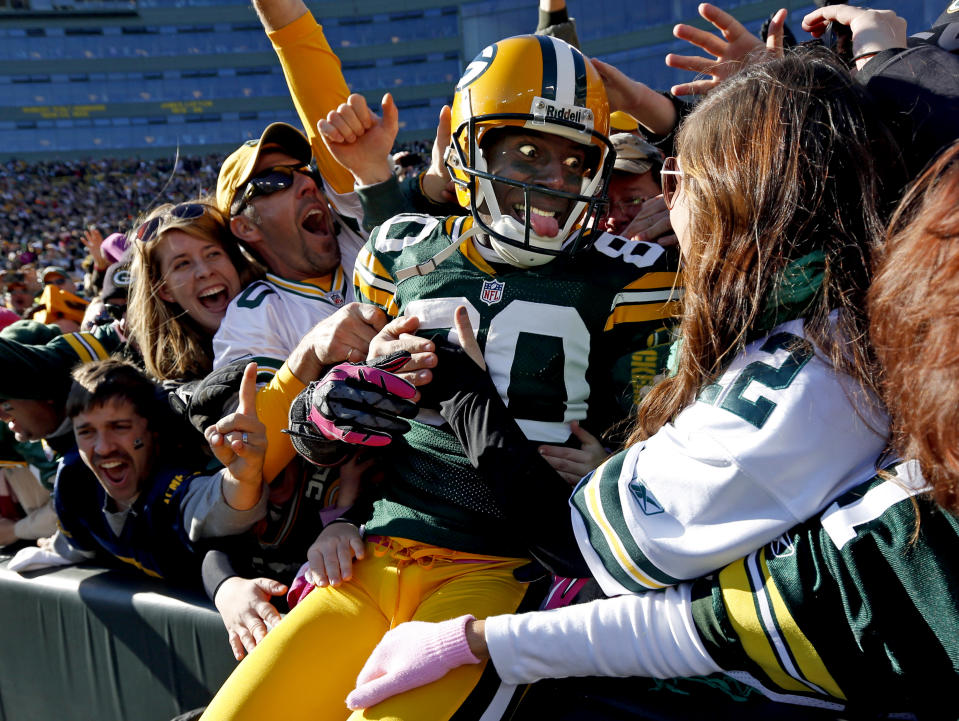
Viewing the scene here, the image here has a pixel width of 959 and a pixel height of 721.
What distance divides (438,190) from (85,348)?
1.78m

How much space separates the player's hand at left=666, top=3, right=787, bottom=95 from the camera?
2234 millimetres

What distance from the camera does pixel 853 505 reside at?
1116 millimetres

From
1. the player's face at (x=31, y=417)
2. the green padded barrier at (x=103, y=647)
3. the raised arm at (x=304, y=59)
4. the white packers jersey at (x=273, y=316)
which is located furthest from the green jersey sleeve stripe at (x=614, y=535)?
the player's face at (x=31, y=417)

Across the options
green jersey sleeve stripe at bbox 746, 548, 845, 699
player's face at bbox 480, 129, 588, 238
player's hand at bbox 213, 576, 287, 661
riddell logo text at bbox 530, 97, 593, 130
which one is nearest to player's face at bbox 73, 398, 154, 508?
player's hand at bbox 213, 576, 287, 661

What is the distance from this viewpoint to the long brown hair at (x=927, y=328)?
955 mm

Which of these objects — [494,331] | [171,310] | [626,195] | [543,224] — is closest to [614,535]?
[494,331]

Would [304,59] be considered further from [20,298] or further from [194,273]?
[20,298]

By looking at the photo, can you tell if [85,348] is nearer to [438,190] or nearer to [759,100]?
[438,190]

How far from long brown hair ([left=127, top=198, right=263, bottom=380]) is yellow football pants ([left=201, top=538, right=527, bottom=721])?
133cm

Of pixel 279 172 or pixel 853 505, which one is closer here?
pixel 853 505

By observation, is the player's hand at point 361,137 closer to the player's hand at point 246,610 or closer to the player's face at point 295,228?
the player's face at point 295,228

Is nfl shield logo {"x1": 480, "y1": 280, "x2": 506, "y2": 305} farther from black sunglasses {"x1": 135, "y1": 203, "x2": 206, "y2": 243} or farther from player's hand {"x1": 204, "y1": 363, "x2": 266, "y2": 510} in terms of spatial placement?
black sunglasses {"x1": 135, "y1": 203, "x2": 206, "y2": 243}

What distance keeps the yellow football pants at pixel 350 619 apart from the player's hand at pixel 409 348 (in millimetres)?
429

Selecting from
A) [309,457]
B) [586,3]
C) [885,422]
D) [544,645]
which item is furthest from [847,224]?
[586,3]
